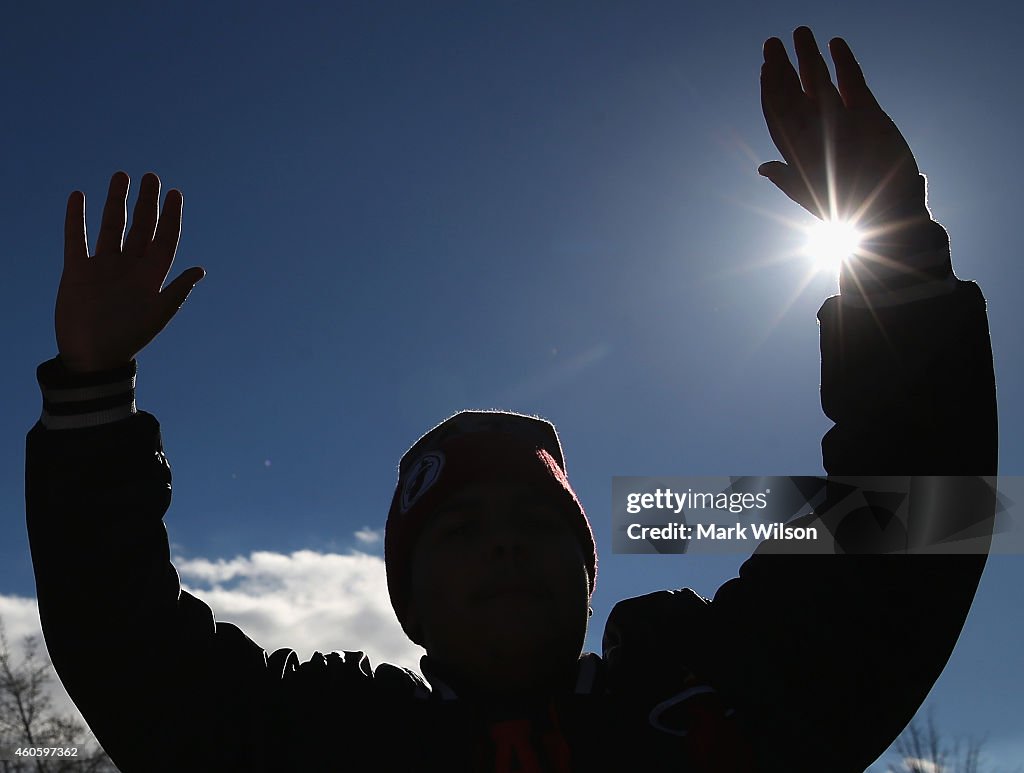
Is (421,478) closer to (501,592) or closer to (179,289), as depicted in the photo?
(501,592)

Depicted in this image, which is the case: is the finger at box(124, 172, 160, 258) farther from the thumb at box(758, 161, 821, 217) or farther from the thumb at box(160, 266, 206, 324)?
the thumb at box(758, 161, 821, 217)

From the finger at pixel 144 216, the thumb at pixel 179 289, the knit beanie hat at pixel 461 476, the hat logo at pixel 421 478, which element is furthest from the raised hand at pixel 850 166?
the finger at pixel 144 216

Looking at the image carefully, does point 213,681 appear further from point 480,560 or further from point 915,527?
point 915,527

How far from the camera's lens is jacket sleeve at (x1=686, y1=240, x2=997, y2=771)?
6.06 ft

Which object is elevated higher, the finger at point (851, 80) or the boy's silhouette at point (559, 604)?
the finger at point (851, 80)

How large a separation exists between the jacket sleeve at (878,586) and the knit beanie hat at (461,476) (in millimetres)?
662

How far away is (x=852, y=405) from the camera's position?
1.95 meters

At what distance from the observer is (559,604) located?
2.06 metres

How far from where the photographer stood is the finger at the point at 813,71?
2125 millimetres

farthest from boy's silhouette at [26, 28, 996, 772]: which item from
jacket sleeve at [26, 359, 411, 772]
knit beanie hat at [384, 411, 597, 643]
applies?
knit beanie hat at [384, 411, 597, 643]

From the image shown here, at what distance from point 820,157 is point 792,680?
144 cm

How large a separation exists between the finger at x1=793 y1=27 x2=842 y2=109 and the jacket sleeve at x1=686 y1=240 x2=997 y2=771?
2.04 ft

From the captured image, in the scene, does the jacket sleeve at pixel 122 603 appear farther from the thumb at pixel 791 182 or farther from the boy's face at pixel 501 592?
the thumb at pixel 791 182

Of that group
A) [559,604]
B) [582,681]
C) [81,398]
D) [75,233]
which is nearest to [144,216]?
[75,233]
